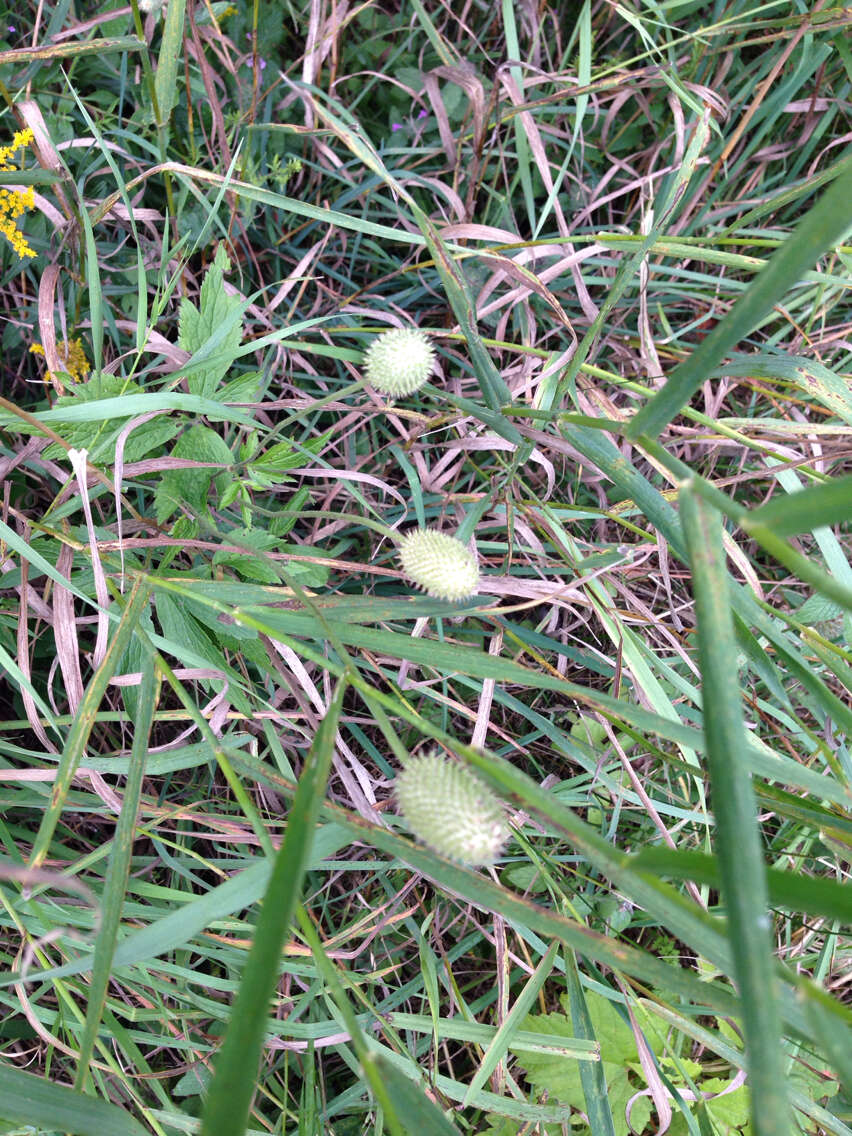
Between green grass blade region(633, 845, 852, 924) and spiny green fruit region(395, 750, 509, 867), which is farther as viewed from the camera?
spiny green fruit region(395, 750, 509, 867)

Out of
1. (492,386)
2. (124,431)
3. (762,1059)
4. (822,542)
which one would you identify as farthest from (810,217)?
(124,431)

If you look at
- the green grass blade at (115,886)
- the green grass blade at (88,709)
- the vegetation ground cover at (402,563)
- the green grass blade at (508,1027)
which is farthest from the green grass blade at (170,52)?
the green grass blade at (508,1027)

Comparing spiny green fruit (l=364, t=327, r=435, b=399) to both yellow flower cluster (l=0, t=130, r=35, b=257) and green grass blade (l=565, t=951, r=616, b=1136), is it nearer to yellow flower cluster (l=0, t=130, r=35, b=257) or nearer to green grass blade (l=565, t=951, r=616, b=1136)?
yellow flower cluster (l=0, t=130, r=35, b=257)

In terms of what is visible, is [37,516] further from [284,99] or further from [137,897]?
[284,99]

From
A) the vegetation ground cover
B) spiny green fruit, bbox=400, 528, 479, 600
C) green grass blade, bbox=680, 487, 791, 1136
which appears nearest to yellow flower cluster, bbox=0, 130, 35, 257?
the vegetation ground cover

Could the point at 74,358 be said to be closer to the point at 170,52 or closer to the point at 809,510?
the point at 170,52
